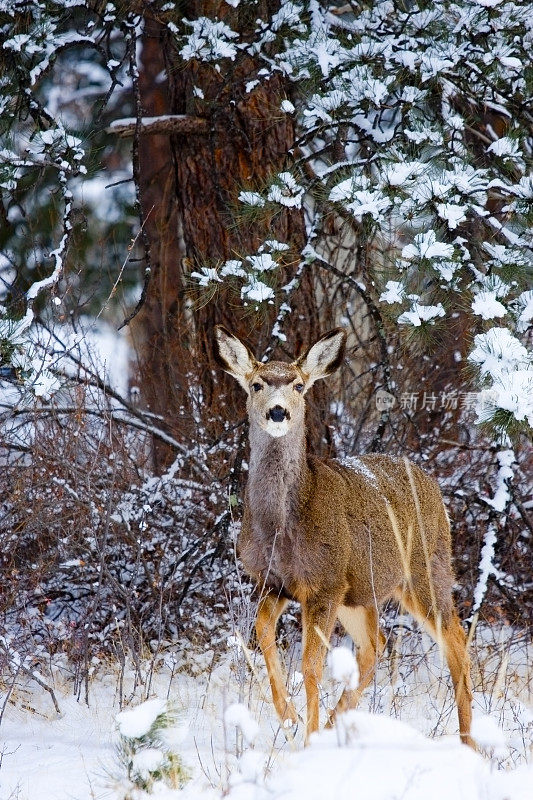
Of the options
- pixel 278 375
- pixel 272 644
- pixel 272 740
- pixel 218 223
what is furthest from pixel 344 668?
pixel 218 223

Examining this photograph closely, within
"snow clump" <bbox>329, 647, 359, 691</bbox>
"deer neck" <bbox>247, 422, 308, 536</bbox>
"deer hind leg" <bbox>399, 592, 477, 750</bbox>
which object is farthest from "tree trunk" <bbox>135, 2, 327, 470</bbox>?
"snow clump" <bbox>329, 647, 359, 691</bbox>

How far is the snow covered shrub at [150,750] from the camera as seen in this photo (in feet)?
12.9

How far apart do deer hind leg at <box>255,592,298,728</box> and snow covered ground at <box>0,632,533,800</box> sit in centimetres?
10

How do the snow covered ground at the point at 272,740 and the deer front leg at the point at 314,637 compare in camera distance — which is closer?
the snow covered ground at the point at 272,740

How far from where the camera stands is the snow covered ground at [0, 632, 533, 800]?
330 cm

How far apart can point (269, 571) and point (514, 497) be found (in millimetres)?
2307

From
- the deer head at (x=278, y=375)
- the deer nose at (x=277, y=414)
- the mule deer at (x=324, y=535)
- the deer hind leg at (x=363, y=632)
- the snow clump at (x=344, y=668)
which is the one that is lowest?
the deer hind leg at (x=363, y=632)

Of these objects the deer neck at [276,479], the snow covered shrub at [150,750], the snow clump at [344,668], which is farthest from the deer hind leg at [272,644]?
the snow clump at [344,668]

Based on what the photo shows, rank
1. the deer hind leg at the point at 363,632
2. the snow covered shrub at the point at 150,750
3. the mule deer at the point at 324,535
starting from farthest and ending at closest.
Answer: the deer hind leg at the point at 363,632 → the mule deer at the point at 324,535 → the snow covered shrub at the point at 150,750

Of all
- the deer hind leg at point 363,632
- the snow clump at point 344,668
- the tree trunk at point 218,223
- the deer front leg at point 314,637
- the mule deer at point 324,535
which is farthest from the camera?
the tree trunk at point 218,223

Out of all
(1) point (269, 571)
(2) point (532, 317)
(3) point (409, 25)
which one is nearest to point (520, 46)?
(3) point (409, 25)

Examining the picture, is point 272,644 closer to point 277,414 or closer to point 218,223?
point 277,414

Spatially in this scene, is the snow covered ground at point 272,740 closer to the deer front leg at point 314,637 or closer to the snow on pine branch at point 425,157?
the deer front leg at point 314,637

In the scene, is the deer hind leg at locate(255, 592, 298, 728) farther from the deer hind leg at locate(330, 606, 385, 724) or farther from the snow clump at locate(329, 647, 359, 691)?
the snow clump at locate(329, 647, 359, 691)
